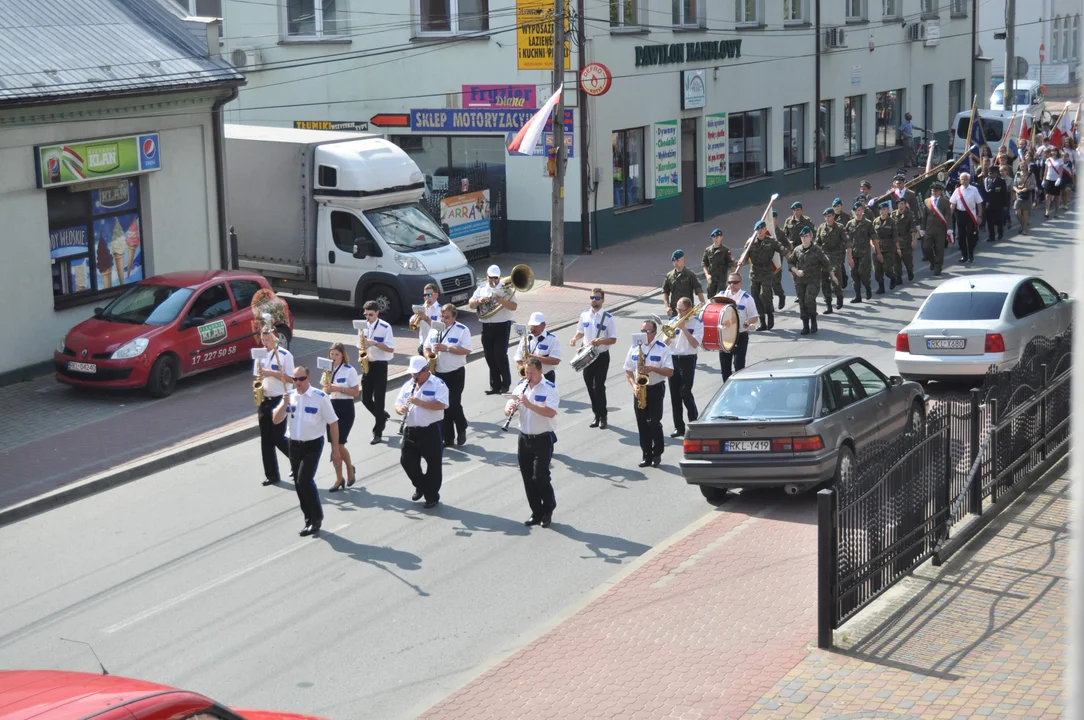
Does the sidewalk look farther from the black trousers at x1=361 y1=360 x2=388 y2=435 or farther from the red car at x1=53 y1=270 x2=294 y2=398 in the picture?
the red car at x1=53 y1=270 x2=294 y2=398

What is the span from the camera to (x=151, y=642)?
10.8m

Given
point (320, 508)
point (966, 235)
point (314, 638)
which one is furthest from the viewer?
point (966, 235)

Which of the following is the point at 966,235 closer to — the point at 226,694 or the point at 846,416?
the point at 846,416

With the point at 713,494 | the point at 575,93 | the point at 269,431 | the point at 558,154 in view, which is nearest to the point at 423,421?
the point at 269,431

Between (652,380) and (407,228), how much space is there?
10.3 meters

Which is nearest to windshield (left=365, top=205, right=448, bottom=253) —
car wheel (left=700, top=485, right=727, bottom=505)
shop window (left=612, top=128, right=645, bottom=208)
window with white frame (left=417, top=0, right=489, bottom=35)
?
window with white frame (left=417, top=0, right=489, bottom=35)

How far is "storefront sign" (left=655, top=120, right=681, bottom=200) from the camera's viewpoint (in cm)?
3328

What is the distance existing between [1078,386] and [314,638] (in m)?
8.96

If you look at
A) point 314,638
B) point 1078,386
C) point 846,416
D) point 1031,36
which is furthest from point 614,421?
point 1031,36

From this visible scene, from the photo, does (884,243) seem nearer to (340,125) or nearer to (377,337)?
(377,337)

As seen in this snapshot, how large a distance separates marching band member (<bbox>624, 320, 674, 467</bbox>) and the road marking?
3546mm

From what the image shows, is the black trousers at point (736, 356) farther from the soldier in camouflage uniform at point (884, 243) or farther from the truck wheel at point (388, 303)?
the truck wheel at point (388, 303)

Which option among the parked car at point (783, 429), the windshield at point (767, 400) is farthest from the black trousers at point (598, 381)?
the windshield at point (767, 400)

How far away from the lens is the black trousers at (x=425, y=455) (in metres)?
13.7
